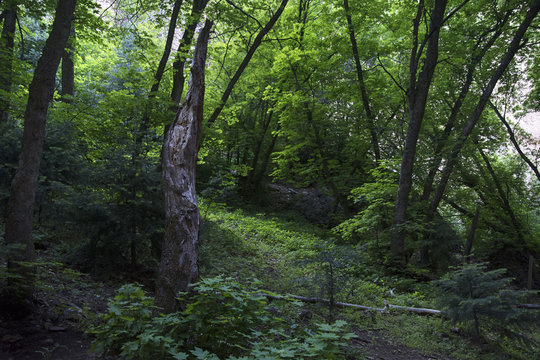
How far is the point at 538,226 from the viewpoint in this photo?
12.1 meters

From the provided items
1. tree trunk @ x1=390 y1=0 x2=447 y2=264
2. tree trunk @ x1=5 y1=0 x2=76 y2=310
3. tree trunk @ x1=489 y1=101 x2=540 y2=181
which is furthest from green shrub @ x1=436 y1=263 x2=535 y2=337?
tree trunk @ x1=489 y1=101 x2=540 y2=181

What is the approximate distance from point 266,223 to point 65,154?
7206mm

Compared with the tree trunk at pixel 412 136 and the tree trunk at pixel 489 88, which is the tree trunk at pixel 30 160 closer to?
the tree trunk at pixel 412 136

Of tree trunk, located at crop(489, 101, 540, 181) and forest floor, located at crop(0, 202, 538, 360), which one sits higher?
tree trunk, located at crop(489, 101, 540, 181)

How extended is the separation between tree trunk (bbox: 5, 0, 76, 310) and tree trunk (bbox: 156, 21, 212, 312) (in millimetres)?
1397

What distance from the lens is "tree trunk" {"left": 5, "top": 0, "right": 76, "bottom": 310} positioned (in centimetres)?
352

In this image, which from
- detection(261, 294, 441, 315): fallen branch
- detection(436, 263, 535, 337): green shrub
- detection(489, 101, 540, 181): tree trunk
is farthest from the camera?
detection(489, 101, 540, 181): tree trunk

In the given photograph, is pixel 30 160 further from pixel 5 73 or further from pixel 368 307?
pixel 5 73

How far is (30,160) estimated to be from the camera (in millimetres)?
3584

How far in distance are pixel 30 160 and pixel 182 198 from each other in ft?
5.55

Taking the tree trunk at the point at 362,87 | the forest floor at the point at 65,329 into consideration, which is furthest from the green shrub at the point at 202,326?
the tree trunk at the point at 362,87

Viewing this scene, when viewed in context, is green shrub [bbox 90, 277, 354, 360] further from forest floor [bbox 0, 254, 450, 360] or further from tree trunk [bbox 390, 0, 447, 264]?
tree trunk [bbox 390, 0, 447, 264]

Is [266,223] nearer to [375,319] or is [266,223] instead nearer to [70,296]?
[375,319]

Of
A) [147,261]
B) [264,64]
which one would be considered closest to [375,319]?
[147,261]
